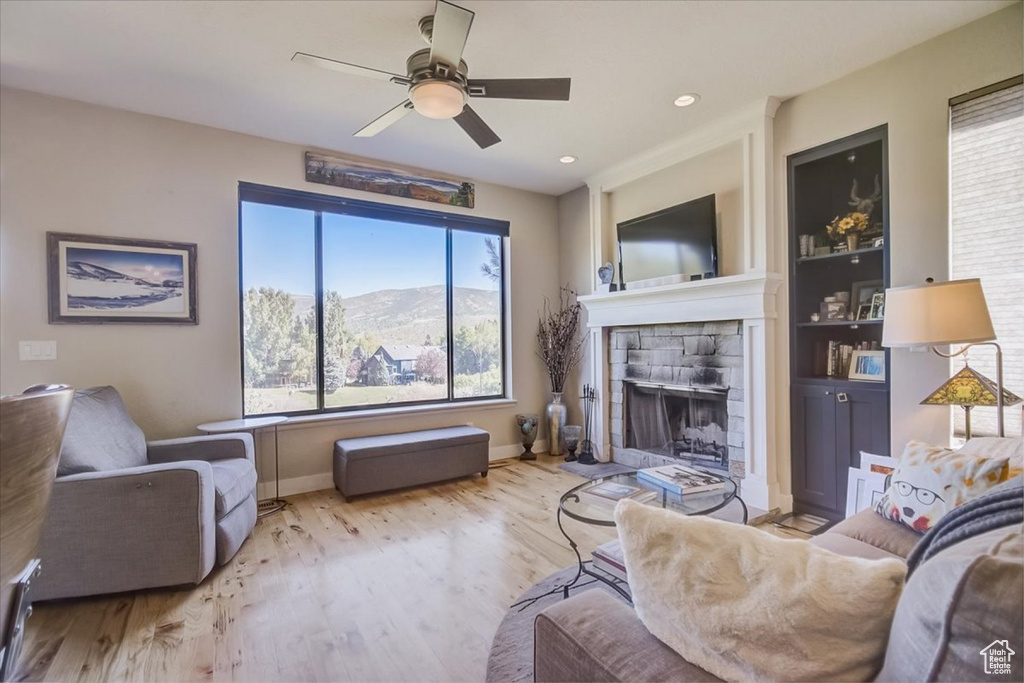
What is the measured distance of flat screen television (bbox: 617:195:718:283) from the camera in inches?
136

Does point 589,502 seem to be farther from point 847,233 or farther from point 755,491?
point 847,233

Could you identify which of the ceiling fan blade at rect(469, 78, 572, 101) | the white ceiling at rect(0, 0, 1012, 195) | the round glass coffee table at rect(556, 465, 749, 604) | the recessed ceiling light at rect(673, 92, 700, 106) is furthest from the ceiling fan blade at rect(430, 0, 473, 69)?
the round glass coffee table at rect(556, 465, 749, 604)

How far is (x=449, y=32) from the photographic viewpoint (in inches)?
74.7

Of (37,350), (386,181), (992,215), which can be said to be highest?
(386,181)

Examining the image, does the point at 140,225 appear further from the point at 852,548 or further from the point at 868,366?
the point at 868,366

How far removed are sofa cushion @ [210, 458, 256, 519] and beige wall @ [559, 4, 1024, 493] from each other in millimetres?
3760

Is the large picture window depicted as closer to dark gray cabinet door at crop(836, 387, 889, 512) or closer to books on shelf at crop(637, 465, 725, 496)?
books on shelf at crop(637, 465, 725, 496)

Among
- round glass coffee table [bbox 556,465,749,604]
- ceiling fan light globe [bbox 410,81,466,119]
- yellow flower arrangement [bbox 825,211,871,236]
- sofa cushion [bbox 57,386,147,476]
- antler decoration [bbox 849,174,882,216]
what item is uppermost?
ceiling fan light globe [bbox 410,81,466,119]

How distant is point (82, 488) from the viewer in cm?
206

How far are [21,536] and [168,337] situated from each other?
2.66 m

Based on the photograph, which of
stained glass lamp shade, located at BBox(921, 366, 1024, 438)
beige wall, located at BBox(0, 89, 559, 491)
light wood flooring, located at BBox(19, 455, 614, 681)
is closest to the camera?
light wood flooring, located at BBox(19, 455, 614, 681)

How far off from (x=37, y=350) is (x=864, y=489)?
4.88 m

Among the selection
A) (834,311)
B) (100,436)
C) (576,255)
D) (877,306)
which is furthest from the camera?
(576,255)
